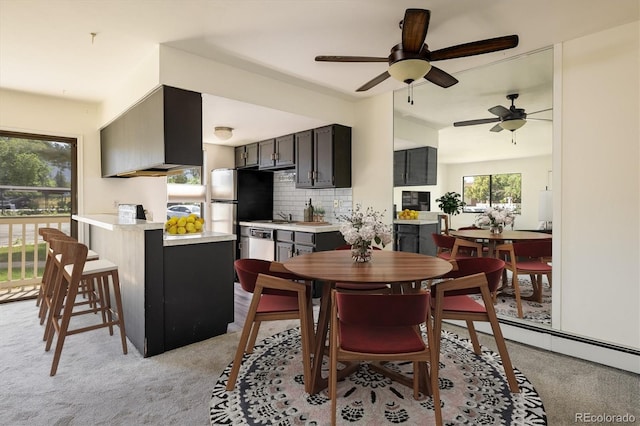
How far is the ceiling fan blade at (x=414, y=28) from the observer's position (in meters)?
1.92

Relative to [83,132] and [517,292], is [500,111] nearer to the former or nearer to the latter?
[517,292]

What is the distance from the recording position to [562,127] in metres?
2.83

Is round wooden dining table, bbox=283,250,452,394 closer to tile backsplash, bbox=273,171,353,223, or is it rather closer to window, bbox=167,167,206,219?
tile backsplash, bbox=273,171,353,223

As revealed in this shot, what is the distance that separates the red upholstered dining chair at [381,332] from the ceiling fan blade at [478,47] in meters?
1.62

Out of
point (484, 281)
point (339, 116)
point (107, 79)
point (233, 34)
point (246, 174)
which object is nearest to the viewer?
point (484, 281)

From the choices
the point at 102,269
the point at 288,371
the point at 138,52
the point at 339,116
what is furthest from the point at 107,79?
the point at 288,371

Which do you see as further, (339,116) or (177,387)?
(339,116)

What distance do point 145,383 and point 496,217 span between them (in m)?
3.20

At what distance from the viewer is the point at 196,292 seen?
3.00m

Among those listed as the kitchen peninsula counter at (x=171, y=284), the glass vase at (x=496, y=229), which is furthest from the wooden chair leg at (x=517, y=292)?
the kitchen peninsula counter at (x=171, y=284)

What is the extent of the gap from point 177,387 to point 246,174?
150 inches

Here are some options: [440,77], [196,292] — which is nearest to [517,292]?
[440,77]

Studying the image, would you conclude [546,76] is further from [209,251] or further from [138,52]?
[138,52]

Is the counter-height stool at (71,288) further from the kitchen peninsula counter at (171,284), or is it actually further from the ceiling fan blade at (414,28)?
the ceiling fan blade at (414,28)
